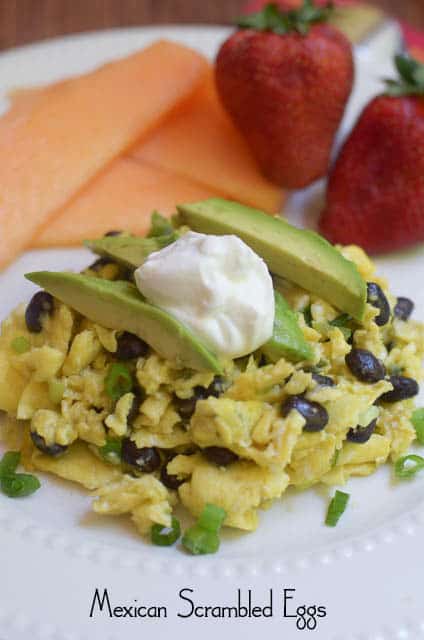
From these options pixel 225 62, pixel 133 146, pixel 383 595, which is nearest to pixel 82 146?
pixel 133 146

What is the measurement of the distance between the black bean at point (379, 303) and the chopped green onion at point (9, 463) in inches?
38.4

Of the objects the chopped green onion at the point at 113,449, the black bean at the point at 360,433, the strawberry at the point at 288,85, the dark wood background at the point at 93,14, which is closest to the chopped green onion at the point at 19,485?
the chopped green onion at the point at 113,449

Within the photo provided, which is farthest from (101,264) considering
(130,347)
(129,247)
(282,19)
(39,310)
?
(282,19)

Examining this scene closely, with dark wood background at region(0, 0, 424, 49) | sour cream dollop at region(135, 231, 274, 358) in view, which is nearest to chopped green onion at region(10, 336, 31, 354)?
sour cream dollop at region(135, 231, 274, 358)

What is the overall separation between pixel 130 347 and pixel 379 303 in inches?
26.5

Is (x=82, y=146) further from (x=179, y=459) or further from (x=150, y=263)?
(x=179, y=459)

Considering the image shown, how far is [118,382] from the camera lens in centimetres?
191

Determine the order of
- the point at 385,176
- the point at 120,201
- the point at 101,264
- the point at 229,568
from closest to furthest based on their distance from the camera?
the point at 229,568
the point at 101,264
the point at 385,176
the point at 120,201

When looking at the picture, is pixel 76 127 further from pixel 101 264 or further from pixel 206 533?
pixel 206 533

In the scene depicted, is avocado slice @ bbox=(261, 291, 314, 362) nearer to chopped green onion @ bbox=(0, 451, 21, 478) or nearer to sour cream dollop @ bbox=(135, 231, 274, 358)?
sour cream dollop @ bbox=(135, 231, 274, 358)

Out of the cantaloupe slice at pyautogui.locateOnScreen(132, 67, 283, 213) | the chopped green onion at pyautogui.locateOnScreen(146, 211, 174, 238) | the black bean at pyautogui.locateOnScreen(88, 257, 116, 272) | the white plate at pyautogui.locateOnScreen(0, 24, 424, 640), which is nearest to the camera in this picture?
the white plate at pyautogui.locateOnScreen(0, 24, 424, 640)

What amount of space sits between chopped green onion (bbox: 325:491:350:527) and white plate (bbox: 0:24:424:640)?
22 mm

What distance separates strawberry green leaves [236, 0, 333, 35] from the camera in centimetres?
279

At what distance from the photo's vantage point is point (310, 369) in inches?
75.9
